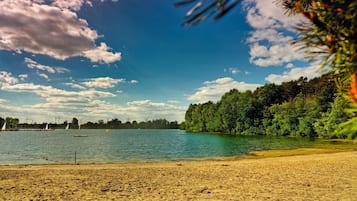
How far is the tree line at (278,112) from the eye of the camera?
2977 inches

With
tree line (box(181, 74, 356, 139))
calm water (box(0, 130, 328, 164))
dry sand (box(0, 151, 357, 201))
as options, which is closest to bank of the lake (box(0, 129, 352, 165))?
calm water (box(0, 130, 328, 164))

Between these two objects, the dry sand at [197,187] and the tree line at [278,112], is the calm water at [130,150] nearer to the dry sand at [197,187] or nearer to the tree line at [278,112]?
the tree line at [278,112]

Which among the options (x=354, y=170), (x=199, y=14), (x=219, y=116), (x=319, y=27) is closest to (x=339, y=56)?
(x=319, y=27)

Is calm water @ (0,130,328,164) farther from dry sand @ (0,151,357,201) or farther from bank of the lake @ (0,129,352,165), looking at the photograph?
dry sand @ (0,151,357,201)

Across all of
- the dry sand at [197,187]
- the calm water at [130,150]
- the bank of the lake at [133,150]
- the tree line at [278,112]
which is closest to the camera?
the dry sand at [197,187]

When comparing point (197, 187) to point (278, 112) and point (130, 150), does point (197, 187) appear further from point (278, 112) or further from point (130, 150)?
point (278, 112)

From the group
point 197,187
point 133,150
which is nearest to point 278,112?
point 133,150

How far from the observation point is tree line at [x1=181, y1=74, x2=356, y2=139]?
75625 mm

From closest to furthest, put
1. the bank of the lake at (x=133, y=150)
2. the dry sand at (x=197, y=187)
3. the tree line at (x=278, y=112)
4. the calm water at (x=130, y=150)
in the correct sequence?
the dry sand at (x=197, y=187), the bank of the lake at (x=133, y=150), the calm water at (x=130, y=150), the tree line at (x=278, y=112)

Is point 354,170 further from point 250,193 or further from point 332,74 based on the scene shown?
point 332,74

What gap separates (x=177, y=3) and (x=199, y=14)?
5.2 inches

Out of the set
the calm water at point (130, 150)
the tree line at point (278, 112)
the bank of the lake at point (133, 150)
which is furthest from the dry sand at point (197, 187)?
the tree line at point (278, 112)

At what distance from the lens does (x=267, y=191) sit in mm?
13141

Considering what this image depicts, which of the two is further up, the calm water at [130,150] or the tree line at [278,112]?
the tree line at [278,112]
